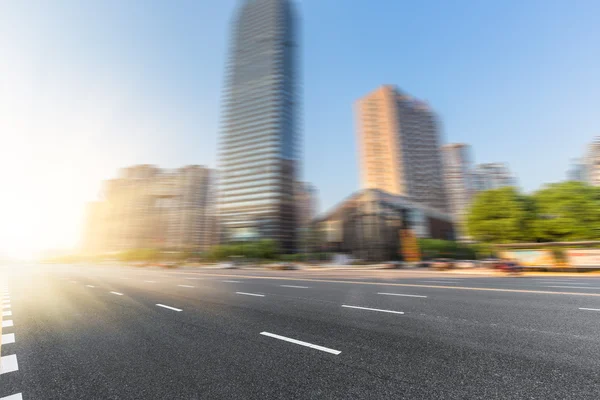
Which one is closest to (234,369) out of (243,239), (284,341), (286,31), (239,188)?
(284,341)

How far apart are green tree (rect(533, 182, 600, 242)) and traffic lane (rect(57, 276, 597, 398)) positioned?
214ft

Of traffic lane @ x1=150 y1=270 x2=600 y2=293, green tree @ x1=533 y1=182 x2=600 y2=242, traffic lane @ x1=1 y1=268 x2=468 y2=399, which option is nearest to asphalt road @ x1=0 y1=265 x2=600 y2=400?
traffic lane @ x1=1 y1=268 x2=468 y2=399

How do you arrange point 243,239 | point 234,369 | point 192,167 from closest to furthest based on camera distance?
point 234,369 < point 243,239 < point 192,167

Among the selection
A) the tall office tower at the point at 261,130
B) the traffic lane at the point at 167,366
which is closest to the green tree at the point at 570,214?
the traffic lane at the point at 167,366

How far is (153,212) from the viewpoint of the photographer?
155 m

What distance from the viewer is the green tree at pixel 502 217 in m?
54.7

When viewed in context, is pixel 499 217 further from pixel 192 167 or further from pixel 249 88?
pixel 192 167

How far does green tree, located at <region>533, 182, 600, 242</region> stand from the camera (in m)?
49.7

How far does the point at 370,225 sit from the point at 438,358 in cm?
6370

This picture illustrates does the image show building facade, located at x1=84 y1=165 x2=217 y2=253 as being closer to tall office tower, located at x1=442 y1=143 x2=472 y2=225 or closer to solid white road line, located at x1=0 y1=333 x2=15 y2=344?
solid white road line, located at x1=0 y1=333 x2=15 y2=344

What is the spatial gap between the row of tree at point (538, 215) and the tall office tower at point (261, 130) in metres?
82.9

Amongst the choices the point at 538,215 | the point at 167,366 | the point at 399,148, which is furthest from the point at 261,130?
the point at 167,366

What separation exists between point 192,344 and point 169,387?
1.80 meters

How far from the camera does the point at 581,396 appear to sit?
3.04 metres
